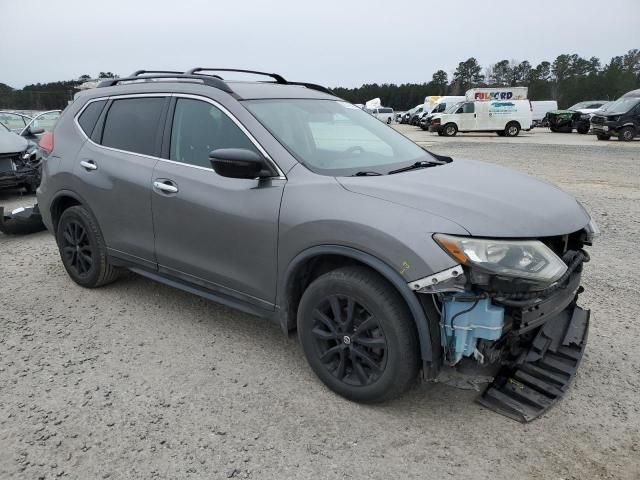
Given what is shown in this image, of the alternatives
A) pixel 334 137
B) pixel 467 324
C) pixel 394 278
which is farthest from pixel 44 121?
pixel 467 324

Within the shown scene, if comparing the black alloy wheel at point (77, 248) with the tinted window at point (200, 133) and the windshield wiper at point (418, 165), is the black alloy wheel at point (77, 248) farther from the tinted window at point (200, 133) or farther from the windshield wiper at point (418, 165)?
the windshield wiper at point (418, 165)

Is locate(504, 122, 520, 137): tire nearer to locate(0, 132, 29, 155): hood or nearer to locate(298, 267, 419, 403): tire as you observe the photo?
locate(0, 132, 29, 155): hood

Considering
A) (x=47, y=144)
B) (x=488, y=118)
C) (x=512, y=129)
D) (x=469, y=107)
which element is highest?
(x=47, y=144)

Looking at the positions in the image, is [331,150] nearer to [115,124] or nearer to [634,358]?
[115,124]

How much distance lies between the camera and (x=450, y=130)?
2898 cm

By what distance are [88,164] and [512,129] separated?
2822cm

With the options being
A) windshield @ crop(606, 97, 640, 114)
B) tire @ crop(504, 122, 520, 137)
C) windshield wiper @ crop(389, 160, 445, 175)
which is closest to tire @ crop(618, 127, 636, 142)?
windshield @ crop(606, 97, 640, 114)

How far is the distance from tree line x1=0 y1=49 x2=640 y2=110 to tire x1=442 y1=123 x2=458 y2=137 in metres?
20.4

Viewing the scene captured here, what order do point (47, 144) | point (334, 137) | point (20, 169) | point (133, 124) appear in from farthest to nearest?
1. point (20, 169)
2. point (47, 144)
3. point (133, 124)
4. point (334, 137)

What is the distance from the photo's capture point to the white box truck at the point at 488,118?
91.8ft

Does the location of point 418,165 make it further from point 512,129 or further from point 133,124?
point 512,129

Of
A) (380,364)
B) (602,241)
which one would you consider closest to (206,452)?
(380,364)

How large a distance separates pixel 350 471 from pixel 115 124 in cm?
321

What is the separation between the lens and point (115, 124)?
4.09 metres
